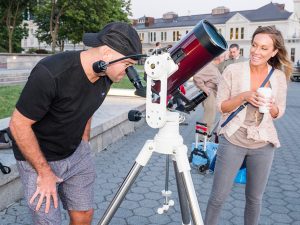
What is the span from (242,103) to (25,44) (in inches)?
3573

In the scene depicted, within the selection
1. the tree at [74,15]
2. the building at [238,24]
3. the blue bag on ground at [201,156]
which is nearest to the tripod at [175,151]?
the blue bag on ground at [201,156]

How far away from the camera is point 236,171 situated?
110 inches

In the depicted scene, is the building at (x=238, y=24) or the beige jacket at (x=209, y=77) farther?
the building at (x=238, y=24)

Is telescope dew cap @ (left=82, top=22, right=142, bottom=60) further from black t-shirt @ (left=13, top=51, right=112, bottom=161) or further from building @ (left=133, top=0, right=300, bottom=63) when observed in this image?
building @ (left=133, top=0, right=300, bottom=63)

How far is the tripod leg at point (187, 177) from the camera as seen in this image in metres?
1.90

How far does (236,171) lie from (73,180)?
4.33 feet

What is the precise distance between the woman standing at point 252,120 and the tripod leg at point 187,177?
0.92 metres

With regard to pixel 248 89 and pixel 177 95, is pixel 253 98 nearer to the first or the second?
pixel 248 89

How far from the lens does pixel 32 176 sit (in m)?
2.03

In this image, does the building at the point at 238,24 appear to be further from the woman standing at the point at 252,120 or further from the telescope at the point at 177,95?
the telescope at the point at 177,95

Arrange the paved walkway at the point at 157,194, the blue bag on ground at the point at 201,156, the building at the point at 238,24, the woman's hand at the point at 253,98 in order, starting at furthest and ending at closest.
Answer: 1. the building at the point at 238,24
2. the blue bag on ground at the point at 201,156
3. the paved walkway at the point at 157,194
4. the woman's hand at the point at 253,98

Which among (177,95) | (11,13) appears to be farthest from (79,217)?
(11,13)

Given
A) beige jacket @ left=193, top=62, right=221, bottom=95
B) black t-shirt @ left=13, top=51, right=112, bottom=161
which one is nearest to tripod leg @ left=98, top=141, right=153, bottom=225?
black t-shirt @ left=13, top=51, right=112, bottom=161

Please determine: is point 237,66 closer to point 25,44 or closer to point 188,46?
point 188,46
